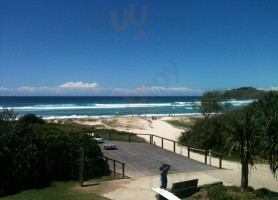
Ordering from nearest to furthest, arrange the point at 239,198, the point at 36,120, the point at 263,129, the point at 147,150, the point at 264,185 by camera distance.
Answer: the point at 239,198
the point at 263,129
the point at 264,185
the point at 147,150
the point at 36,120

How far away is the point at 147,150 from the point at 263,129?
1002 cm

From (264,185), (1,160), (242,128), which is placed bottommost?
(264,185)

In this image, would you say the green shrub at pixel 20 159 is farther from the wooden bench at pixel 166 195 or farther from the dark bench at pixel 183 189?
the dark bench at pixel 183 189

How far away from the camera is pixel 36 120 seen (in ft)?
93.7

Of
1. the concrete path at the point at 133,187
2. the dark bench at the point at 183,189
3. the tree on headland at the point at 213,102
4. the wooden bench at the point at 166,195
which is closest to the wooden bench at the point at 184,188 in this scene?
the dark bench at the point at 183,189

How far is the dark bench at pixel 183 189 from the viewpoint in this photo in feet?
27.7

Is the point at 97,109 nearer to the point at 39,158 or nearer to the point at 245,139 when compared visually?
the point at 39,158

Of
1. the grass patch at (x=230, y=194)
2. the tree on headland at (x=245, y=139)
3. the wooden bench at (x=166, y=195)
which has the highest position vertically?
the tree on headland at (x=245, y=139)

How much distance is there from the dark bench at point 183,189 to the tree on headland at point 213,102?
33883mm

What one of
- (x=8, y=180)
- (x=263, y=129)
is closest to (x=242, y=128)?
(x=263, y=129)

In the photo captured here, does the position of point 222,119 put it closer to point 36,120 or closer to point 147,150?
point 147,150

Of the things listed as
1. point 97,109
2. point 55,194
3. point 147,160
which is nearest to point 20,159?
point 55,194

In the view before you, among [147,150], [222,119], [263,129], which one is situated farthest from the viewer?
[222,119]

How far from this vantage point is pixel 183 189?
8.62 meters
